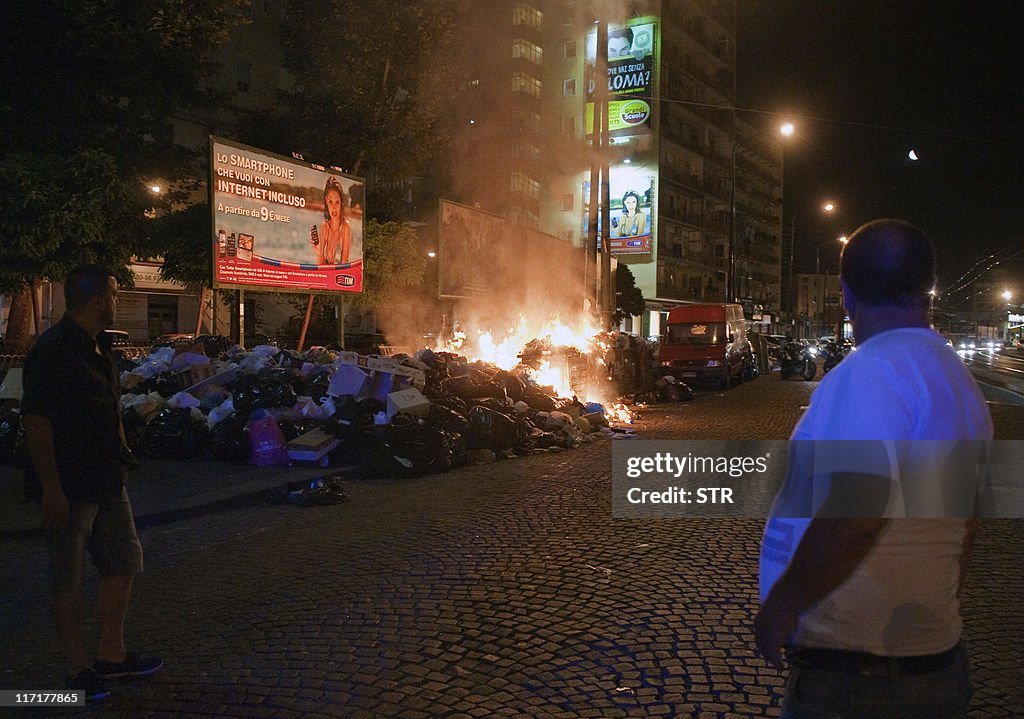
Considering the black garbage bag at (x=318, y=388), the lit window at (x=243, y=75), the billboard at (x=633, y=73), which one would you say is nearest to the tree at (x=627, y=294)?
the billboard at (x=633, y=73)

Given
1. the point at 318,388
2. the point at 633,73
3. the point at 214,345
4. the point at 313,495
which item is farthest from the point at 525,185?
the point at 633,73

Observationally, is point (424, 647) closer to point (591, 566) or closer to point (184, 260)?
point (591, 566)

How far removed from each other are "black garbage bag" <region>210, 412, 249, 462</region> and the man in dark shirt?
18.4ft

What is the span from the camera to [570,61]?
46750mm

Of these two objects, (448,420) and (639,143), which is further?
(639,143)

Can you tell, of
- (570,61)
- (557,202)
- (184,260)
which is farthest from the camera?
(570,61)

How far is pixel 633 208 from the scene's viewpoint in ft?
171

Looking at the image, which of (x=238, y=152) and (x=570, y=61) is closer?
(x=238, y=152)

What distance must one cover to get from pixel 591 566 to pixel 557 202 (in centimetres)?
2131

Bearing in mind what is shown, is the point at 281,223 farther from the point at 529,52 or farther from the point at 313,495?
the point at 529,52

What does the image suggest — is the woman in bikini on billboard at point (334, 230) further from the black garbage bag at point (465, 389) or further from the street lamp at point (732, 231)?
the street lamp at point (732, 231)

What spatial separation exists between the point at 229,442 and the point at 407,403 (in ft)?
7.07

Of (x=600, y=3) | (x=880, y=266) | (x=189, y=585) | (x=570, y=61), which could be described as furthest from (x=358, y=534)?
(x=570, y=61)

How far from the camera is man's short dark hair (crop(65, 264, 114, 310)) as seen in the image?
3248 mm
